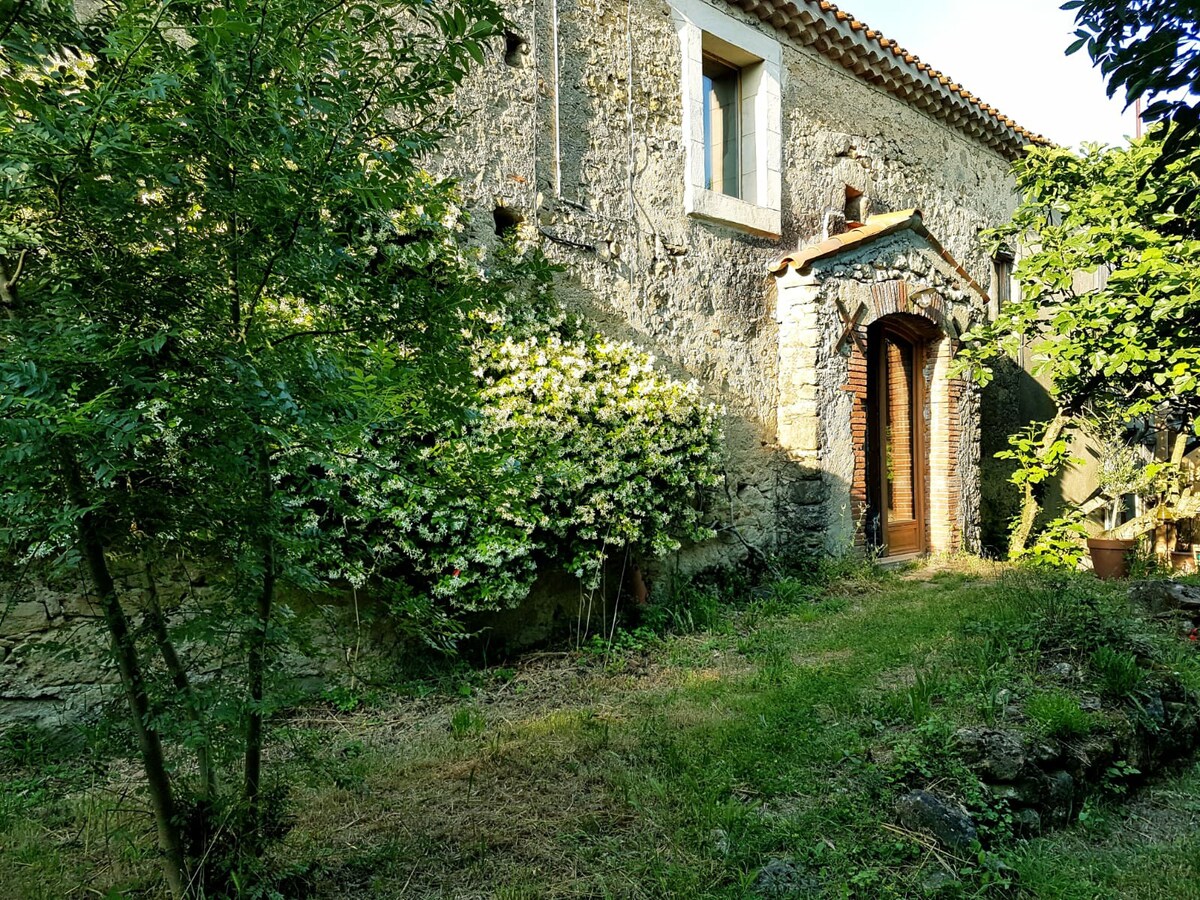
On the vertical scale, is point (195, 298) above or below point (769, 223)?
below

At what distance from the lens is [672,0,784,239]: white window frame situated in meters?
6.76

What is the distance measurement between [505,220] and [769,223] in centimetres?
274

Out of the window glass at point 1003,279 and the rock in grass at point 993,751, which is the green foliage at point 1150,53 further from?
the window glass at point 1003,279

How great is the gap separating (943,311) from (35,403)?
27.3 ft

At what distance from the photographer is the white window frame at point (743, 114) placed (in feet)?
22.2

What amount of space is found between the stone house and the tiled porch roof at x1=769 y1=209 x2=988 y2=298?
0.03 meters

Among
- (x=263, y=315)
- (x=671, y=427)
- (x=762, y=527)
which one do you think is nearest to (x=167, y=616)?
(x=263, y=315)

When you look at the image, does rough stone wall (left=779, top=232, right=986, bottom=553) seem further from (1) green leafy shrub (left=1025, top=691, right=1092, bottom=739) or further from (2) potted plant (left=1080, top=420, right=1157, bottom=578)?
(1) green leafy shrub (left=1025, top=691, right=1092, bottom=739)

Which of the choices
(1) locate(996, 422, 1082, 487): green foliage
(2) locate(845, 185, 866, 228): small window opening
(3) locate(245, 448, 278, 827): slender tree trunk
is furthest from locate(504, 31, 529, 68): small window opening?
(1) locate(996, 422, 1082, 487): green foliage

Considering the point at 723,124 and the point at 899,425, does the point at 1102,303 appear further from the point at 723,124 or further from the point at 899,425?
the point at 723,124

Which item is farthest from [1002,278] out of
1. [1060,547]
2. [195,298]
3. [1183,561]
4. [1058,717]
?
[195,298]

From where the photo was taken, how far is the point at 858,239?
7301 mm

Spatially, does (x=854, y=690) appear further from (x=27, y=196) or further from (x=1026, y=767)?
(x=27, y=196)

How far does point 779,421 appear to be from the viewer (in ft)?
24.1
